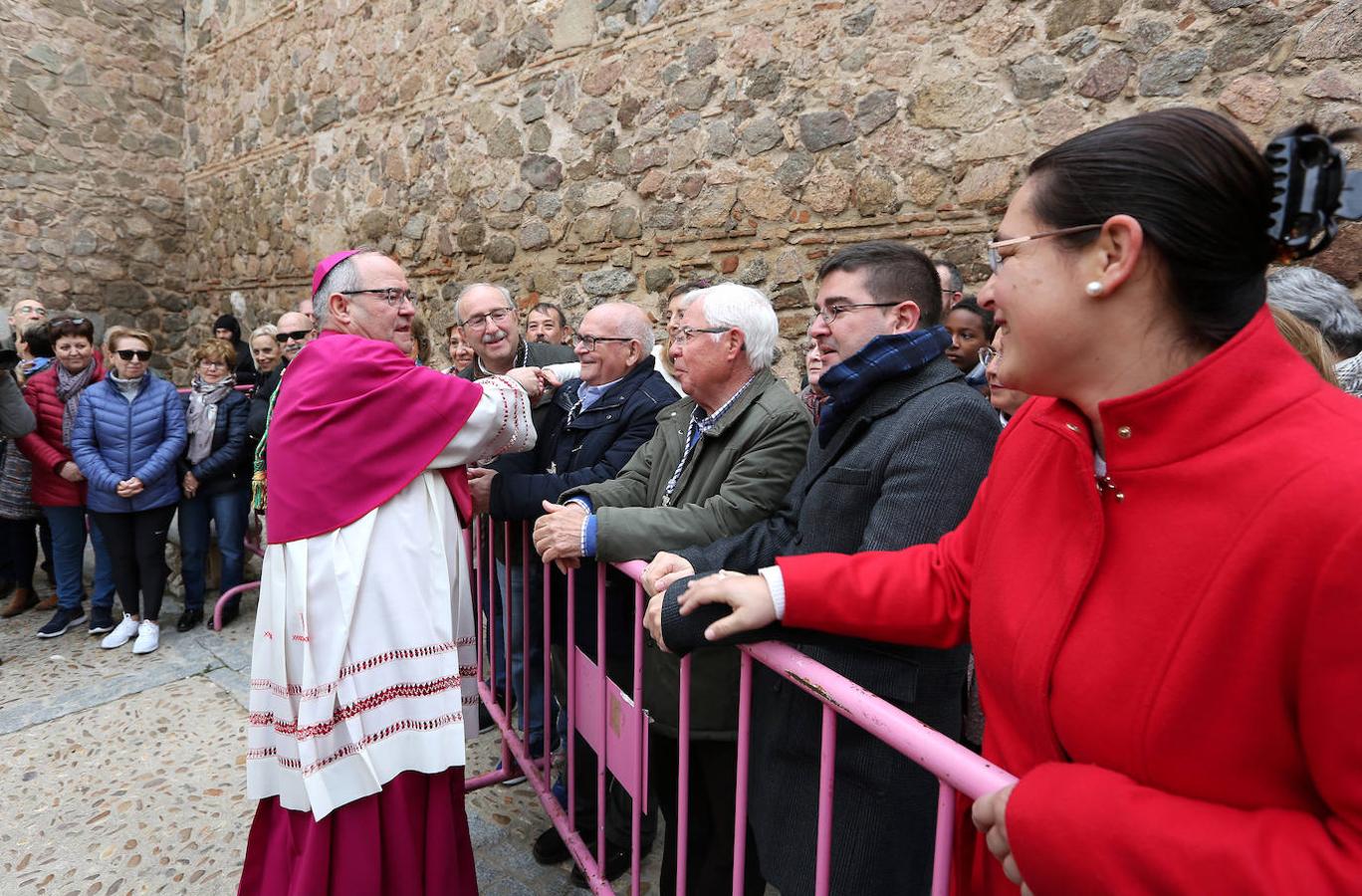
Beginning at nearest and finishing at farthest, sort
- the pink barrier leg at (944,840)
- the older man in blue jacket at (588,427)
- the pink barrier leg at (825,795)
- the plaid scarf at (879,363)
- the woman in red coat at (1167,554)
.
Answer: the woman in red coat at (1167,554), the pink barrier leg at (944,840), the pink barrier leg at (825,795), the plaid scarf at (879,363), the older man in blue jacket at (588,427)

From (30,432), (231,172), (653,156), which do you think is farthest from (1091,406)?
(231,172)

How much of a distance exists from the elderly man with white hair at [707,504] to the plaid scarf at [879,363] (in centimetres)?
37

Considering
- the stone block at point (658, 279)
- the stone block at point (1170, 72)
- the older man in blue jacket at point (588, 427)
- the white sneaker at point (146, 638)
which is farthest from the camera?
the stone block at point (658, 279)

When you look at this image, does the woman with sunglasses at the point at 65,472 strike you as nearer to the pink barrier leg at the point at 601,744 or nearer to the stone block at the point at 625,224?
the stone block at the point at 625,224

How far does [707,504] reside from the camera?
78.1 inches

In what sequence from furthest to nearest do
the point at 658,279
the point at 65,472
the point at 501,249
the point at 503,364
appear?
the point at 501,249 → the point at 658,279 → the point at 65,472 → the point at 503,364

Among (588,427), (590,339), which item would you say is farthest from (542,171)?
(588,427)

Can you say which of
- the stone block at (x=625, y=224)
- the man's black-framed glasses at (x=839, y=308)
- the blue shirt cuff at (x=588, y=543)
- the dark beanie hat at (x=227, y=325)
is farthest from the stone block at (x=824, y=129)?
the dark beanie hat at (x=227, y=325)

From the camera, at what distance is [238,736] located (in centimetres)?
339

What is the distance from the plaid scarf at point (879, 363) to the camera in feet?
5.34

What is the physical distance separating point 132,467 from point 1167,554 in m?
5.18

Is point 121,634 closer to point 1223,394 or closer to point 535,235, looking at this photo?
point 535,235

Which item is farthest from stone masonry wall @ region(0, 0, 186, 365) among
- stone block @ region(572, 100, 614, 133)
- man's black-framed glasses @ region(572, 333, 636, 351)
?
man's black-framed glasses @ region(572, 333, 636, 351)

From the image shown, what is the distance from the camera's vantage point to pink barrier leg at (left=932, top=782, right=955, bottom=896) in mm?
1025
